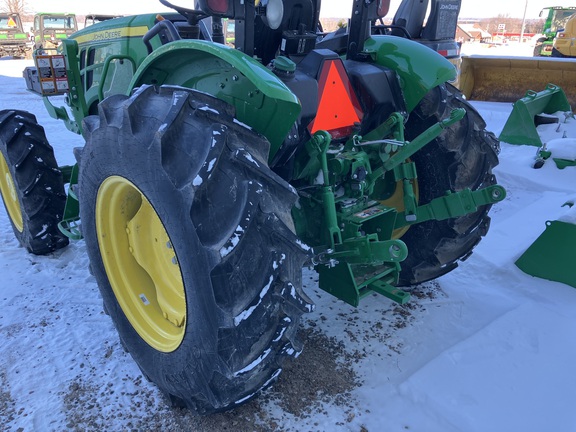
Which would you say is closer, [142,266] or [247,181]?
[247,181]

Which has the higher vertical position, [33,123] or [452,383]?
[33,123]

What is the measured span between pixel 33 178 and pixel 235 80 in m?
2.19

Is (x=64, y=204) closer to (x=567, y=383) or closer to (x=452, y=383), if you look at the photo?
(x=452, y=383)

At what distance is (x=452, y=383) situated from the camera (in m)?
2.37

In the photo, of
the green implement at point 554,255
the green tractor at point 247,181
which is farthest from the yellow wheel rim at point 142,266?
the green implement at point 554,255

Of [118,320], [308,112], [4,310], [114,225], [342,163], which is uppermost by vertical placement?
[308,112]

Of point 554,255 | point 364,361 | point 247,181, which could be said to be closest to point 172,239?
point 247,181

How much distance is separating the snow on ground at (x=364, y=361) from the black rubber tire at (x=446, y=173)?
1.13 feet

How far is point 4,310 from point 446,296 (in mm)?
2821

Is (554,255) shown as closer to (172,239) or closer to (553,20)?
(172,239)

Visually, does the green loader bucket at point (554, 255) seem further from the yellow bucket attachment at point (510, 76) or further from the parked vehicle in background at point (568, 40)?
the parked vehicle in background at point (568, 40)

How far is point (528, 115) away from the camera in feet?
20.3

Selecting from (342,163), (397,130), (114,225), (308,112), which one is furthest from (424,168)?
(114,225)

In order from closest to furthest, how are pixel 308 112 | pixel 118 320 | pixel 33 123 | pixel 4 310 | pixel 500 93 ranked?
pixel 308 112, pixel 118 320, pixel 4 310, pixel 33 123, pixel 500 93
